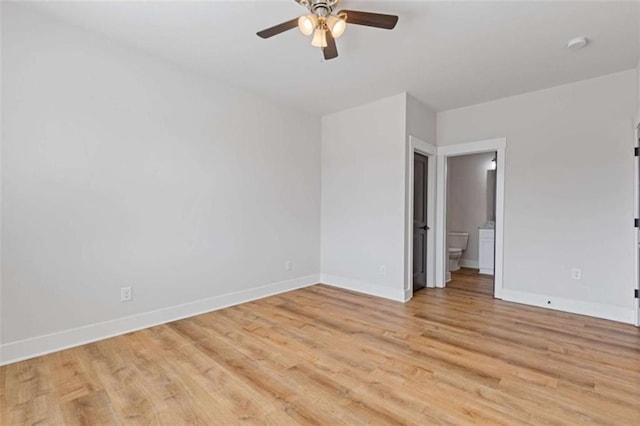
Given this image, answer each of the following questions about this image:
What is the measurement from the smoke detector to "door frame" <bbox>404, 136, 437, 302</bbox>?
5.60 feet

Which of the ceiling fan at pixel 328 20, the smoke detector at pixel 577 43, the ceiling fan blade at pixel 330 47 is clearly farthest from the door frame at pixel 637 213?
the ceiling fan blade at pixel 330 47

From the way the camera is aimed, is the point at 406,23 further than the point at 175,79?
No

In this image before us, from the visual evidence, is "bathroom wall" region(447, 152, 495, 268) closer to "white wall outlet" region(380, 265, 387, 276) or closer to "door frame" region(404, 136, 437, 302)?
"door frame" region(404, 136, 437, 302)

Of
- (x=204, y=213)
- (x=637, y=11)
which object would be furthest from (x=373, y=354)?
(x=637, y=11)

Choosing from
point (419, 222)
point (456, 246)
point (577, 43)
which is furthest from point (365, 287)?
point (577, 43)

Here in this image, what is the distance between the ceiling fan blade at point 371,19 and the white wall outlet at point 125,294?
2.98 metres

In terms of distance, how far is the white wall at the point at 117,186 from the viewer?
2.35 m

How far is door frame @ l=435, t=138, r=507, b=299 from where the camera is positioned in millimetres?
3973

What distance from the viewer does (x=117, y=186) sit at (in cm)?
281

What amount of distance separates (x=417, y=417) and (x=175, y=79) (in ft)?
11.8

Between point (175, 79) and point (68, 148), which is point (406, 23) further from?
point (68, 148)

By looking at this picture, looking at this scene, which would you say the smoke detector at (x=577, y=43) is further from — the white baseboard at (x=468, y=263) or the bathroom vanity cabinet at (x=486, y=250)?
the white baseboard at (x=468, y=263)

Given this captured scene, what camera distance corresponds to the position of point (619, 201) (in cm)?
326

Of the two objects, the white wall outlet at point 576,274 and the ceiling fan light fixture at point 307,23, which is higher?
Answer: the ceiling fan light fixture at point 307,23
